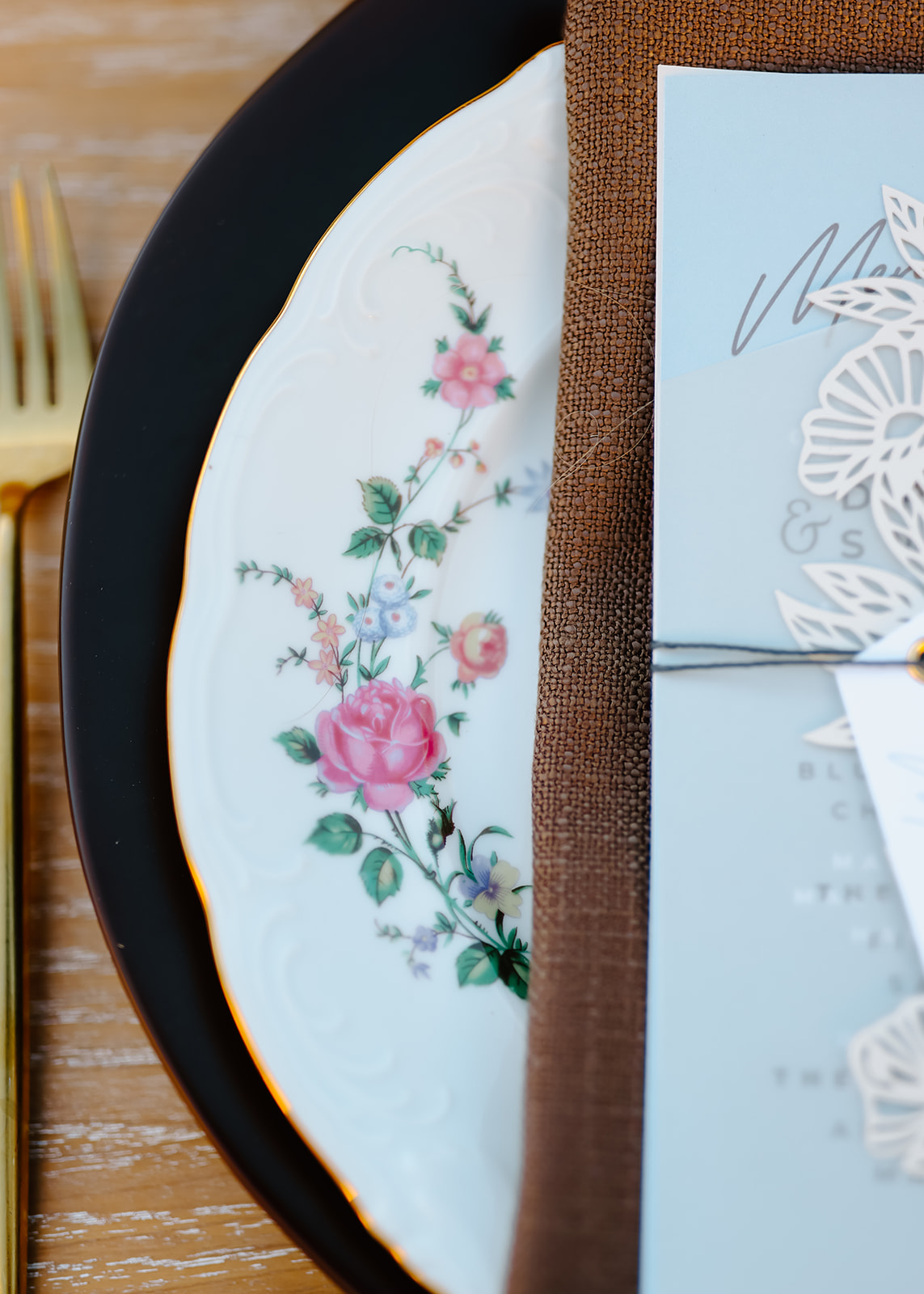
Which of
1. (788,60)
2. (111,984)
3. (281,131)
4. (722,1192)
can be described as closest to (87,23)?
(281,131)

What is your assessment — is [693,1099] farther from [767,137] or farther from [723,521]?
[767,137]

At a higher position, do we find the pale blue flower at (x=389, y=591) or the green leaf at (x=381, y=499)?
the green leaf at (x=381, y=499)

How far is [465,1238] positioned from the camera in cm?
27

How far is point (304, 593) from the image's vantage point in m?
0.33

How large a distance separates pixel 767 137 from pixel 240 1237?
0.44 meters

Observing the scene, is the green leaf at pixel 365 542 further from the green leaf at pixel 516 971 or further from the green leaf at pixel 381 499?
the green leaf at pixel 516 971

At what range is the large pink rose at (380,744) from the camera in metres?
0.31

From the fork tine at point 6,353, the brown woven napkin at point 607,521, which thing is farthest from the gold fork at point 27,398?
the brown woven napkin at point 607,521

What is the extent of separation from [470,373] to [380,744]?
150 millimetres

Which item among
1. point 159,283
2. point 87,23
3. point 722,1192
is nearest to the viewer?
point 722,1192

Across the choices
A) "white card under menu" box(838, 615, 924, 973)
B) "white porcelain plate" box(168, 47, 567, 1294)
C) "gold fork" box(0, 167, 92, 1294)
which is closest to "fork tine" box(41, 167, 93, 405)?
"gold fork" box(0, 167, 92, 1294)

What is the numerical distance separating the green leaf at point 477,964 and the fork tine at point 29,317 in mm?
319

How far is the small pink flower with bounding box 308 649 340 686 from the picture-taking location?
0.32 meters

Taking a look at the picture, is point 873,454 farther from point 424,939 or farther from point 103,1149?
point 103,1149
